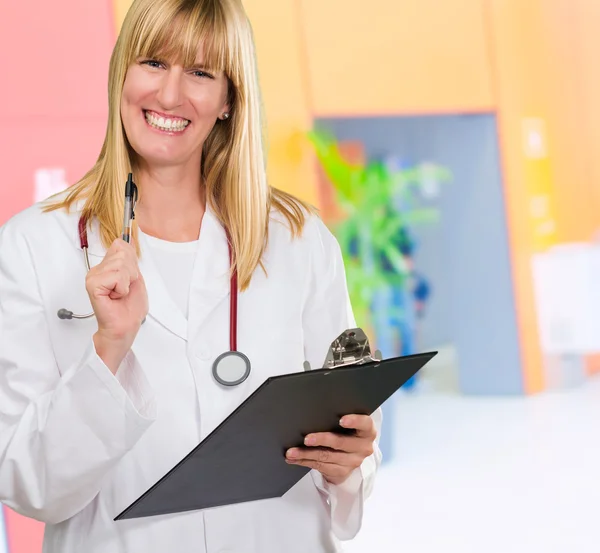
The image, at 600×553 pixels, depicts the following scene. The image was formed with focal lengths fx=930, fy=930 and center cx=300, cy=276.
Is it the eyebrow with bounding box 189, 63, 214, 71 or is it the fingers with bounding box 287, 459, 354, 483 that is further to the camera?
the eyebrow with bounding box 189, 63, 214, 71

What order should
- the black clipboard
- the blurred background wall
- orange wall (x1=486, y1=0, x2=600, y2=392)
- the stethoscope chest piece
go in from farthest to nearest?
orange wall (x1=486, y1=0, x2=600, y2=392) → the blurred background wall → the stethoscope chest piece → the black clipboard

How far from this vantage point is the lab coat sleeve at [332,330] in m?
1.33

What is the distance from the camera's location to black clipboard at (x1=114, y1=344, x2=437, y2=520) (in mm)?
1039

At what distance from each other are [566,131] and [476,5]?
1413mm

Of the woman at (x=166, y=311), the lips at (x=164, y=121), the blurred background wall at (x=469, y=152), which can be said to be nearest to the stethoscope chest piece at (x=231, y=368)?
the woman at (x=166, y=311)

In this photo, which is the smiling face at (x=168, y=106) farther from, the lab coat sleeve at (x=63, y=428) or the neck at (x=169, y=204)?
the lab coat sleeve at (x=63, y=428)

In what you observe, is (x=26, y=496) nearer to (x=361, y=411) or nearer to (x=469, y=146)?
(x=361, y=411)

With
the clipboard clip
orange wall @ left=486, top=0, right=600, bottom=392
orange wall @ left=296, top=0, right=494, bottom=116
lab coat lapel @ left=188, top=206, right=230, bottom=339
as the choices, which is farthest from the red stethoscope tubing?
orange wall @ left=486, top=0, right=600, bottom=392

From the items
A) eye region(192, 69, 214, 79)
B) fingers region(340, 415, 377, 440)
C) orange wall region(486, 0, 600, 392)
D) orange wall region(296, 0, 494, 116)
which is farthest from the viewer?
orange wall region(486, 0, 600, 392)

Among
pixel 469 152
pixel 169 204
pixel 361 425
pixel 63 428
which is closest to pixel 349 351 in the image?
pixel 361 425

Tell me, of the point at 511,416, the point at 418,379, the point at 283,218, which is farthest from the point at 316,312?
the point at 418,379

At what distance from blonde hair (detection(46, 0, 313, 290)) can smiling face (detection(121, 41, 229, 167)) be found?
14mm

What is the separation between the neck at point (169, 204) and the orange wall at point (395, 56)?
3.79 metres

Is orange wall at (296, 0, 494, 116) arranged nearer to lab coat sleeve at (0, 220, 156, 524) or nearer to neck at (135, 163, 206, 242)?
neck at (135, 163, 206, 242)
